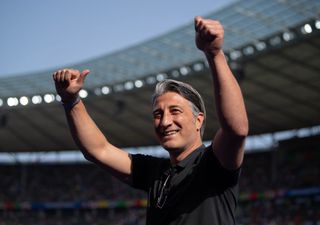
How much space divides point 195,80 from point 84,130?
26.9 m

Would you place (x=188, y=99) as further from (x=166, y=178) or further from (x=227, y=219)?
(x=227, y=219)

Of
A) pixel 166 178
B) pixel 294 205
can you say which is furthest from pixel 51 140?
pixel 166 178

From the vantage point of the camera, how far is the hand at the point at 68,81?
2734 millimetres

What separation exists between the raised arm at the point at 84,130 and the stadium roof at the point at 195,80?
878 inches

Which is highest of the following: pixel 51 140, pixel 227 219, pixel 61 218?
pixel 227 219

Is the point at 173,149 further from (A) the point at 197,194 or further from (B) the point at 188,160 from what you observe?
(A) the point at 197,194

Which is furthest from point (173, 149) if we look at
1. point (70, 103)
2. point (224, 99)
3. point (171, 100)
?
point (70, 103)

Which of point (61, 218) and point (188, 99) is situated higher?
point (188, 99)

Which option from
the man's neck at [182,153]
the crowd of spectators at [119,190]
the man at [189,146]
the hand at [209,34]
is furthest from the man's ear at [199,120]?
the crowd of spectators at [119,190]

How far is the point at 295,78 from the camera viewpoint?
91.0ft

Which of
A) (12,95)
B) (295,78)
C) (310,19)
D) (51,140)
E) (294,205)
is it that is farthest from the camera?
(51,140)

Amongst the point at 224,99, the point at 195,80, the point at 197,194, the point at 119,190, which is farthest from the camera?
the point at 119,190

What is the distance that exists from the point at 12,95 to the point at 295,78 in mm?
23372

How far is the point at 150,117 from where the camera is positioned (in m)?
36.2
